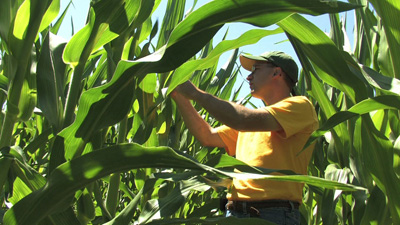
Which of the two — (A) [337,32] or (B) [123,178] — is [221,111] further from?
(B) [123,178]

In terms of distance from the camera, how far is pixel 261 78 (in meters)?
1.38

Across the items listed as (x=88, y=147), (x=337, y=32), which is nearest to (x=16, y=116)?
(x=88, y=147)

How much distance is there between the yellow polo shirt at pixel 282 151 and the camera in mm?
1138

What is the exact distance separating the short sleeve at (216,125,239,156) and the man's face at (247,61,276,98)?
14 centimetres

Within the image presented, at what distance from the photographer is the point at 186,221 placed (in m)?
0.67

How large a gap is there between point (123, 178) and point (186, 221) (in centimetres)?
97

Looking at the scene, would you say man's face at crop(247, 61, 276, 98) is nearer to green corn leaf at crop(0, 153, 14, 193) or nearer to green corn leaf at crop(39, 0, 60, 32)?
green corn leaf at crop(39, 0, 60, 32)

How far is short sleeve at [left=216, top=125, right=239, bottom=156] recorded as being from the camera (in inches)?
55.1

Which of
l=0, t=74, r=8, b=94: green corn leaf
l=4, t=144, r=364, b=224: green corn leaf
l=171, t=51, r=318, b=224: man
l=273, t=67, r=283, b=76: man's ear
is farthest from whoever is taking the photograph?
l=273, t=67, r=283, b=76: man's ear

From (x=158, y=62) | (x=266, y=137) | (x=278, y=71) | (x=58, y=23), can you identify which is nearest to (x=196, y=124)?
(x=266, y=137)

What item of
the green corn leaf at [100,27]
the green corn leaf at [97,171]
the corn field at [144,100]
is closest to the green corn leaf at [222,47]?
the corn field at [144,100]

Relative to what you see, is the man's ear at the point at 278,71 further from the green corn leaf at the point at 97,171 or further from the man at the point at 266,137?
the green corn leaf at the point at 97,171

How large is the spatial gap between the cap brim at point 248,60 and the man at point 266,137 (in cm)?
2

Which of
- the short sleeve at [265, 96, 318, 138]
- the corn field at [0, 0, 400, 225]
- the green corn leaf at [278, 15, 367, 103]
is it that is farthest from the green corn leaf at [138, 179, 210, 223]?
the short sleeve at [265, 96, 318, 138]
